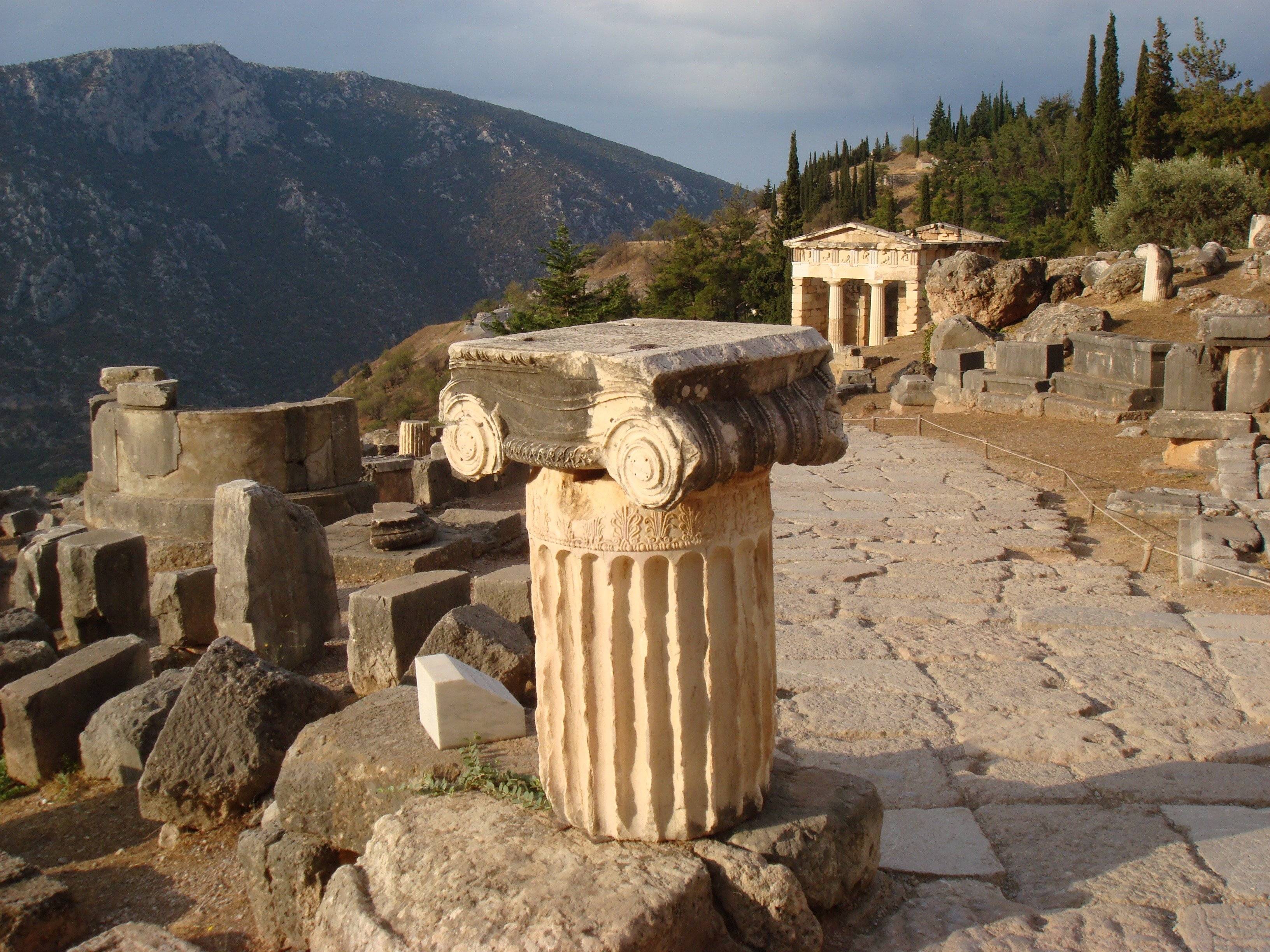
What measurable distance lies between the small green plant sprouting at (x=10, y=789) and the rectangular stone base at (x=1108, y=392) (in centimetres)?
1046

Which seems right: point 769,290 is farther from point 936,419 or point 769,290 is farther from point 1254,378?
point 1254,378

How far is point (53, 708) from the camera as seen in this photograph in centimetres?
462

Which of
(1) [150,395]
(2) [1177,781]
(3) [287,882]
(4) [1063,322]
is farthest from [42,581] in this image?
(4) [1063,322]

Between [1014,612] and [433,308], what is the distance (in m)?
51.0

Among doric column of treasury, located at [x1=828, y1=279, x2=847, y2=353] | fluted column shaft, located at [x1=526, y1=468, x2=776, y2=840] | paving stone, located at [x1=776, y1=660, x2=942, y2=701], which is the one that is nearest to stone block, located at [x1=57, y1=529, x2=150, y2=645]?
paving stone, located at [x1=776, y1=660, x2=942, y2=701]

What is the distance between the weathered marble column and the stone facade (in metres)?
9.81

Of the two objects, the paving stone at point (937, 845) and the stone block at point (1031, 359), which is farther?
the stone block at point (1031, 359)

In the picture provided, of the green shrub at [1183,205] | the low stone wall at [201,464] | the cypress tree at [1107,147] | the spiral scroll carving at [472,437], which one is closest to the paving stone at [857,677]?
the spiral scroll carving at [472,437]

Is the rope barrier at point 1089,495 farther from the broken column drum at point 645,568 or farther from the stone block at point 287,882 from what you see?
the stone block at point 287,882

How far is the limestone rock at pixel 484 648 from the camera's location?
166 inches

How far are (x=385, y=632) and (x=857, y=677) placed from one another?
211 cm

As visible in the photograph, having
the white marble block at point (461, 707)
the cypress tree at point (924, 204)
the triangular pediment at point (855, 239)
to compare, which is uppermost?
the cypress tree at point (924, 204)

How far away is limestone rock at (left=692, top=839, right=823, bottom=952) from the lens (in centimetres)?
250

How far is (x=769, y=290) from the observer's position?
36500 millimetres
